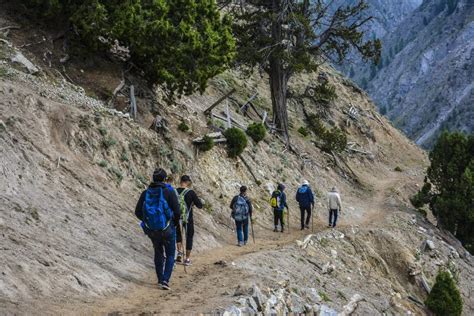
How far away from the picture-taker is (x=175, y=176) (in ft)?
57.5

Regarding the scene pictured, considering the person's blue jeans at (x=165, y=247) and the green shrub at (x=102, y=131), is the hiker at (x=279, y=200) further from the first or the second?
the person's blue jeans at (x=165, y=247)

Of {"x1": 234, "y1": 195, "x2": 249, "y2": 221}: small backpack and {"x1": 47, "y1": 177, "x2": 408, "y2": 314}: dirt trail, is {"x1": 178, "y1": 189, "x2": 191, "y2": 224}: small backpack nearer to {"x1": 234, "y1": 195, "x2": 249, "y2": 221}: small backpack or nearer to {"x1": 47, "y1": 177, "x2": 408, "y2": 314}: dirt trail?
{"x1": 47, "y1": 177, "x2": 408, "y2": 314}: dirt trail

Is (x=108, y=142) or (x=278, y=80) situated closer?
(x=108, y=142)

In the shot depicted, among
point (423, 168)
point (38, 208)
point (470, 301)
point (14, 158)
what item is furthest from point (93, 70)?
point (423, 168)

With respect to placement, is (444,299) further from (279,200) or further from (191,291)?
(191,291)

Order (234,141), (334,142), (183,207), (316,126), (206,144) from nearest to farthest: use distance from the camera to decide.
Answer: (183,207) < (206,144) < (234,141) < (334,142) < (316,126)

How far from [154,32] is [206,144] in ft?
14.8

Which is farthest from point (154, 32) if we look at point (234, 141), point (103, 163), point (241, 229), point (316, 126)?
point (316, 126)

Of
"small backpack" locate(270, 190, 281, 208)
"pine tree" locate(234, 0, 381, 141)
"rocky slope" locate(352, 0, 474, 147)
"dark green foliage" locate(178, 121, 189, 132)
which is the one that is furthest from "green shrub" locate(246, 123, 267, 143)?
"rocky slope" locate(352, 0, 474, 147)

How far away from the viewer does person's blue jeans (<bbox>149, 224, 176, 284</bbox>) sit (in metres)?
9.43

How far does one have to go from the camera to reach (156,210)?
30.3 ft

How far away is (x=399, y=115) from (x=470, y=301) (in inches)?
6443

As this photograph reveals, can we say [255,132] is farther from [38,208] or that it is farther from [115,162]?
[38,208]

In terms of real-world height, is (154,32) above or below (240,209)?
above
